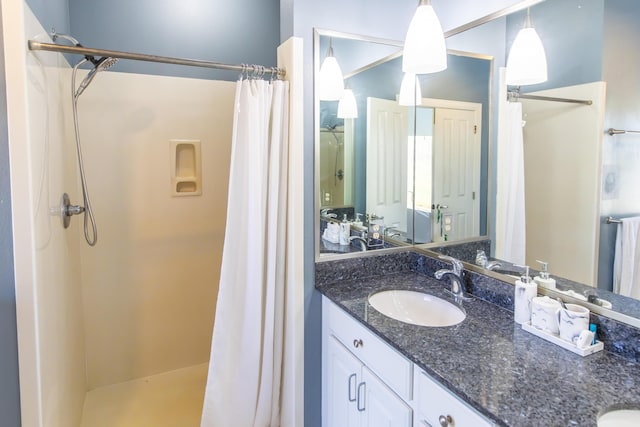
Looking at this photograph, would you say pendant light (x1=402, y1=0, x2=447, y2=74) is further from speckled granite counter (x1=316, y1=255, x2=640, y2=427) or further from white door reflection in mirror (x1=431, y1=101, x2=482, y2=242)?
speckled granite counter (x1=316, y1=255, x2=640, y2=427)

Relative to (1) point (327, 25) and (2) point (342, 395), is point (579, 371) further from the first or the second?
(1) point (327, 25)

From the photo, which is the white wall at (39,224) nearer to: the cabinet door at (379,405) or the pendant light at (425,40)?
the cabinet door at (379,405)

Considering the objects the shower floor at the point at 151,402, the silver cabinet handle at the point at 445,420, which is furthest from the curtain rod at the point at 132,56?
the shower floor at the point at 151,402

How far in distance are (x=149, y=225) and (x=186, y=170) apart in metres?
0.45

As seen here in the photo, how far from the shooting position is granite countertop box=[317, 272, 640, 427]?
956 mm

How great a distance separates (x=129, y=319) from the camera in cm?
263

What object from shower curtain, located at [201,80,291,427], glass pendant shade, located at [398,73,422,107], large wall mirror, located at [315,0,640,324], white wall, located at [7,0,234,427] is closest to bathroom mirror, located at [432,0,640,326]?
large wall mirror, located at [315,0,640,324]

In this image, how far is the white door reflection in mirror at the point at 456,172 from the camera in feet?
6.18

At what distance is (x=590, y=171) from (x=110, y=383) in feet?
9.75

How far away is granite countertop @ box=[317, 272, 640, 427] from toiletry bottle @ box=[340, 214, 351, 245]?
515 millimetres

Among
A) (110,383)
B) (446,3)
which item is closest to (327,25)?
(446,3)

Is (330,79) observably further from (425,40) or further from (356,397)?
(356,397)

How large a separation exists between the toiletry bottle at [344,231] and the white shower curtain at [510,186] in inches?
28.4

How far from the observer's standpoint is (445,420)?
1.11 meters
